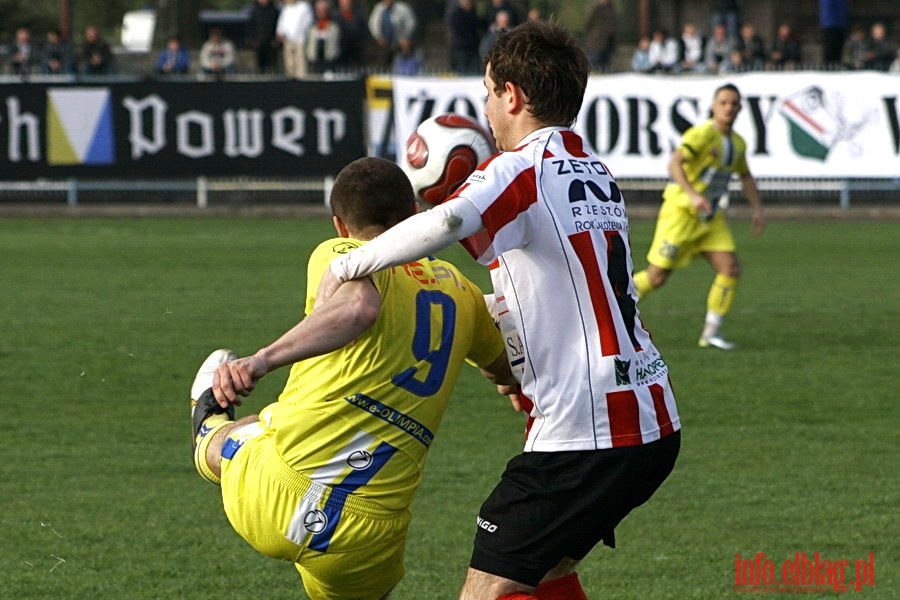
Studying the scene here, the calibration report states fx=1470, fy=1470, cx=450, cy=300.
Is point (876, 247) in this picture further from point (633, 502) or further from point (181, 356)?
point (633, 502)

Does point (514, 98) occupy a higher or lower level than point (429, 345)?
higher

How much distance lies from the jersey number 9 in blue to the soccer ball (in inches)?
34.2

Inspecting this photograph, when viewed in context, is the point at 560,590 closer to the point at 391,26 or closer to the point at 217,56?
the point at 391,26

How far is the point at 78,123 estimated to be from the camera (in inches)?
861

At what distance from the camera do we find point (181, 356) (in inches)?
423

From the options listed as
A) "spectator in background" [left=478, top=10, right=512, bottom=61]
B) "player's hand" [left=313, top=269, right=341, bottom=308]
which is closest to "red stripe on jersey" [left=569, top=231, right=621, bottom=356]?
"player's hand" [left=313, top=269, right=341, bottom=308]

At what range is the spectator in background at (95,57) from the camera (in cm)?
2588

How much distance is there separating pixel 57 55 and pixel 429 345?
80.6ft

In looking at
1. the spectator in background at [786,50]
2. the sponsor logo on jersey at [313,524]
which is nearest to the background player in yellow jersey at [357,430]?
the sponsor logo on jersey at [313,524]

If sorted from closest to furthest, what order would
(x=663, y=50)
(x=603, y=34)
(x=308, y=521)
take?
(x=308, y=521) < (x=663, y=50) < (x=603, y=34)

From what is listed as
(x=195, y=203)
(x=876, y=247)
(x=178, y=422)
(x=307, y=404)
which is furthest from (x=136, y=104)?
(x=307, y=404)

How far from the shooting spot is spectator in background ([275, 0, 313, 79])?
81.4ft

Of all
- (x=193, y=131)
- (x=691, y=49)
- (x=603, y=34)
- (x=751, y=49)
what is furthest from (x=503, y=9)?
(x=193, y=131)

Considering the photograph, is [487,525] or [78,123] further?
[78,123]
